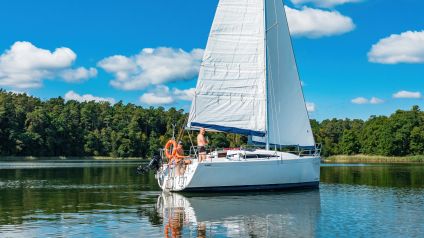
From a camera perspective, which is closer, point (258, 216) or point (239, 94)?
point (258, 216)

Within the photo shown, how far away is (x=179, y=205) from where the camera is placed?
76.5 ft

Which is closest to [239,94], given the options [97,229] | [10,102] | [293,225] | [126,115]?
[293,225]

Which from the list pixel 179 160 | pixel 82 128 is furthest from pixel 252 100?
pixel 82 128

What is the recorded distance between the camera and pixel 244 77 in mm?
30109

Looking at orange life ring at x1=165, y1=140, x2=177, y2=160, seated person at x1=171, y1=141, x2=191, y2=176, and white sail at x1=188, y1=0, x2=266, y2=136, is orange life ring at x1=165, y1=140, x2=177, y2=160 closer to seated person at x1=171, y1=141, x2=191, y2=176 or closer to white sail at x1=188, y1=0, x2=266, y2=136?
seated person at x1=171, y1=141, x2=191, y2=176

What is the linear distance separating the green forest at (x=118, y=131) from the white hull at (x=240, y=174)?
2853 inches

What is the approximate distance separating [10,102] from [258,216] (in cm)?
11361

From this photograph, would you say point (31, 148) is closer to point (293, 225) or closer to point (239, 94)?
point (239, 94)

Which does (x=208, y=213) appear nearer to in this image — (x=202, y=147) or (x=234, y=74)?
(x=202, y=147)

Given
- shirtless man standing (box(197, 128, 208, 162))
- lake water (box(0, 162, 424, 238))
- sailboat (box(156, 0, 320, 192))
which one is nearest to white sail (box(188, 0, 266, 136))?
sailboat (box(156, 0, 320, 192))

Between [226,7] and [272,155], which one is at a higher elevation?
[226,7]

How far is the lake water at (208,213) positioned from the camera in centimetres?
1667

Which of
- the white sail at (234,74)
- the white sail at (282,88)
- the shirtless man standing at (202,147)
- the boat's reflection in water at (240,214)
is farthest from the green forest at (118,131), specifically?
the boat's reflection in water at (240,214)

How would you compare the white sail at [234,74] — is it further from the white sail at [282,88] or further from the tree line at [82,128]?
the tree line at [82,128]
